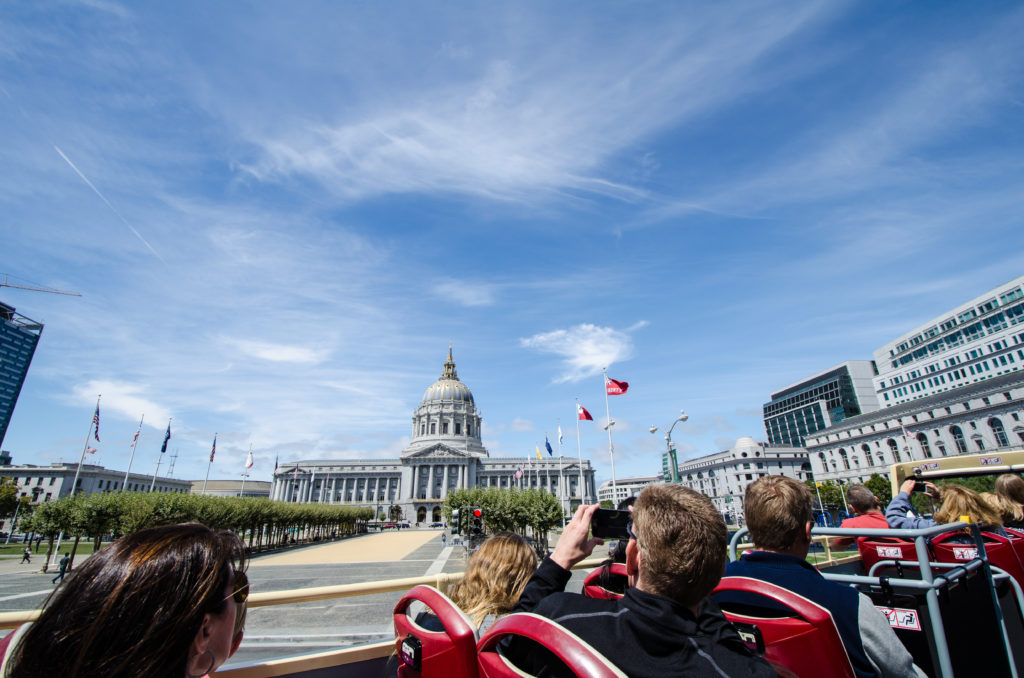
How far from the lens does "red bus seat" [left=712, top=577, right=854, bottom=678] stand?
7.70 ft

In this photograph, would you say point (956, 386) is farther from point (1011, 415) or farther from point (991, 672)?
point (991, 672)

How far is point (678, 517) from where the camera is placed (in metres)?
2.08

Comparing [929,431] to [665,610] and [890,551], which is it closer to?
[890,551]

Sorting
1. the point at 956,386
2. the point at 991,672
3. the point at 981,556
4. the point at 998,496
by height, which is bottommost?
the point at 991,672

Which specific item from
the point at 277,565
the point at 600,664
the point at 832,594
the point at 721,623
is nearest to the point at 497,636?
the point at 600,664

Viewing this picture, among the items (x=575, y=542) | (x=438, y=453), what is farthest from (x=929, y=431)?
(x=438, y=453)

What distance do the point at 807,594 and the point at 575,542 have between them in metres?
1.42

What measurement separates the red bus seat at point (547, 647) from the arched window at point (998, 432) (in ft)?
260

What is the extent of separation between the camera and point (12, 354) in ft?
294

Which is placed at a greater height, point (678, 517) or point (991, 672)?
point (678, 517)

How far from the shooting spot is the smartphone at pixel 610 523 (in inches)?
105

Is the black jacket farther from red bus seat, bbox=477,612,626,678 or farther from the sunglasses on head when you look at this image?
the sunglasses on head

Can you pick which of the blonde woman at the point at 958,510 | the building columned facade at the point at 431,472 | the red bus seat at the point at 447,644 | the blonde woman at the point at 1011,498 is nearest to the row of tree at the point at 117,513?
the red bus seat at the point at 447,644

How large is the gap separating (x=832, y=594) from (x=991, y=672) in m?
3.02
